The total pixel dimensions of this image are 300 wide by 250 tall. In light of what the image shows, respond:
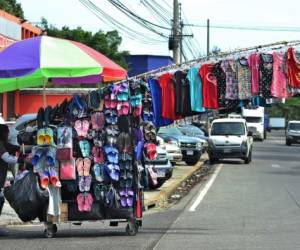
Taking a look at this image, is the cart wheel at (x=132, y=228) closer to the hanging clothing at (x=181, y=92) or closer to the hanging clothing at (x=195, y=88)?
the hanging clothing at (x=181, y=92)

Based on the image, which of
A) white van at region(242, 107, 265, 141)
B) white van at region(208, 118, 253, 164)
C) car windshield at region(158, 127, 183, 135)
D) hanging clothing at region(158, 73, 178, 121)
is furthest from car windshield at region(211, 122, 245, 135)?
white van at region(242, 107, 265, 141)

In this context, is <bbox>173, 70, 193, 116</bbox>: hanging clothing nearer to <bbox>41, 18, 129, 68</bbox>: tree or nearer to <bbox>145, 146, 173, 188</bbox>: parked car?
<bbox>145, 146, 173, 188</bbox>: parked car

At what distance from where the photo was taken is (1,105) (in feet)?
107

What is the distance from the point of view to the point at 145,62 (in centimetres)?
7300

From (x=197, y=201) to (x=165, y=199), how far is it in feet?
3.44

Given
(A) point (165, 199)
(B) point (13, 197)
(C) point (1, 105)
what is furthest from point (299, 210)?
(C) point (1, 105)

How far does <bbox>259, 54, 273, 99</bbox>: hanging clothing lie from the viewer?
35.9 feet

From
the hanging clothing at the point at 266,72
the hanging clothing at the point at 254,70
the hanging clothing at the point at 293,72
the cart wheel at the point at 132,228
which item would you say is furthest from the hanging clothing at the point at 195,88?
the cart wheel at the point at 132,228

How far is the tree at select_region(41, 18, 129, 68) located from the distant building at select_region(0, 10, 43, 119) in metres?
26.3

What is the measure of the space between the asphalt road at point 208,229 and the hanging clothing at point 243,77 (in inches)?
87.9

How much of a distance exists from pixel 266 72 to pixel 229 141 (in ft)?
61.0

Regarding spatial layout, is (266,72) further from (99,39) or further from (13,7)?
(99,39)

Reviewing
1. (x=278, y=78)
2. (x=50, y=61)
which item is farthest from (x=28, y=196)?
(x=278, y=78)

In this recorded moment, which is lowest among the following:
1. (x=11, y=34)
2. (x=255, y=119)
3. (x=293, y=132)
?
(x=293, y=132)
